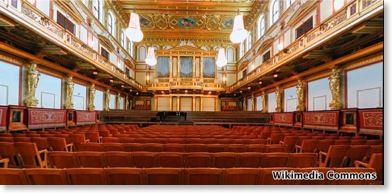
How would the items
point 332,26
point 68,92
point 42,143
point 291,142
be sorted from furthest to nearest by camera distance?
point 68,92
point 332,26
point 291,142
point 42,143

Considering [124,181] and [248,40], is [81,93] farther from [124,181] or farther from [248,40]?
[248,40]

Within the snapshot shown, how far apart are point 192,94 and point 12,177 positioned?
20.3m

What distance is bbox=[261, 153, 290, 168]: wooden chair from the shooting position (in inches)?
116

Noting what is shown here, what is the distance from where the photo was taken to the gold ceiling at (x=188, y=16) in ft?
55.9

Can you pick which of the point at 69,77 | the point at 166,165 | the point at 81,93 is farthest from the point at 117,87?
the point at 166,165

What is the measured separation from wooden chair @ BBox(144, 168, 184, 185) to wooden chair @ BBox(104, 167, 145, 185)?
6 cm

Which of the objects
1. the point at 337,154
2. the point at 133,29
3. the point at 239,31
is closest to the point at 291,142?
the point at 337,154

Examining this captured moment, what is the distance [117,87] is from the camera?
61.6 ft

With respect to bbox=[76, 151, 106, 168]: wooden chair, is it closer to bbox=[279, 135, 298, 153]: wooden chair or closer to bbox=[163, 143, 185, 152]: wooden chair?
bbox=[163, 143, 185, 152]: wooden chair

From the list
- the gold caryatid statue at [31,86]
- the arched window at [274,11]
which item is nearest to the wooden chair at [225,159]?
the gold caryatid statue at [31,86]

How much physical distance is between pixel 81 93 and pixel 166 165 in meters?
11.9

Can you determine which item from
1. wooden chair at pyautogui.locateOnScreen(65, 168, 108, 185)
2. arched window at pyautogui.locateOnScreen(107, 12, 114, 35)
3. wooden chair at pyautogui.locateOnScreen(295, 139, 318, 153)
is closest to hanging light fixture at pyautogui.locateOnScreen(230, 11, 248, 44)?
wooden chair at pyautogui.locateOnScreen(295, 139, 318, 153)

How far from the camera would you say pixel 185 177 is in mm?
2102

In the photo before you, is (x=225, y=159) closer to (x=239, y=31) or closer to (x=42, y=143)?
(x=42, y=143)
